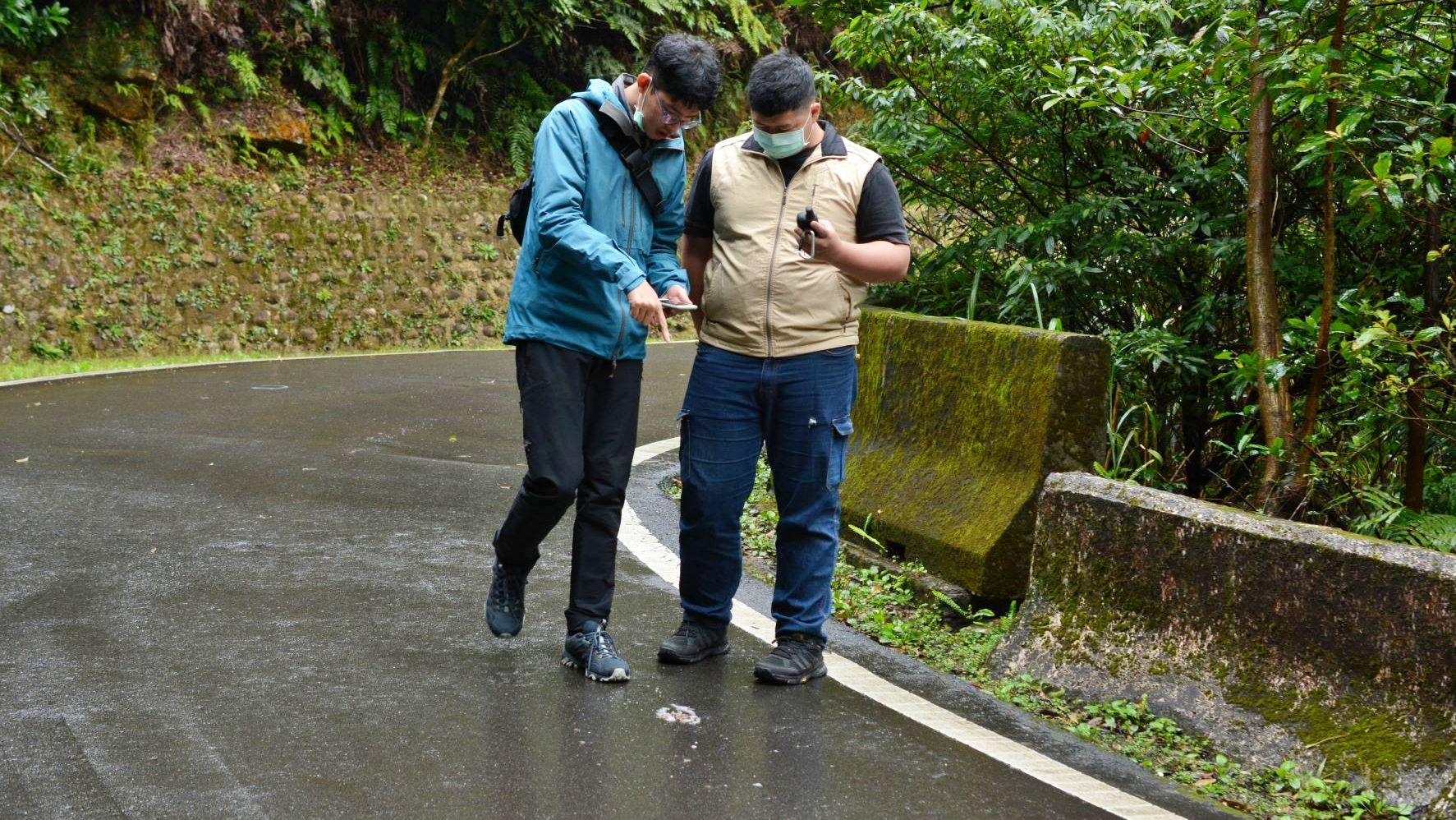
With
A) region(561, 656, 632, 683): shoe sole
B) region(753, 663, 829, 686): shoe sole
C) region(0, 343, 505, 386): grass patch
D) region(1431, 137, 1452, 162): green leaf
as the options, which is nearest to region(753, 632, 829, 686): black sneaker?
region(753, 663, 829, 686): shoe sole

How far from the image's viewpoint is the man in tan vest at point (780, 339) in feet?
15.3

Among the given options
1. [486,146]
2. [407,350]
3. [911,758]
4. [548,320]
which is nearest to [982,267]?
[548,320]

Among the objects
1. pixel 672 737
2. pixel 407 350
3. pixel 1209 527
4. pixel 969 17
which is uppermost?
pixel 969 17

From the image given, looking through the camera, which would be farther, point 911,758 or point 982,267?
point 982,267

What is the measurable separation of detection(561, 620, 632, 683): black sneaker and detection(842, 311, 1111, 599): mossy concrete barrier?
1.49 metres

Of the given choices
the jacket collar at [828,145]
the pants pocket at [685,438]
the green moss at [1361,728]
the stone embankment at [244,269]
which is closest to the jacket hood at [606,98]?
the jacket collar at [828,145]

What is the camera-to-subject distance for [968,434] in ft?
19.2

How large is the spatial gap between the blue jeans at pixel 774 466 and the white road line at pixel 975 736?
23 cm

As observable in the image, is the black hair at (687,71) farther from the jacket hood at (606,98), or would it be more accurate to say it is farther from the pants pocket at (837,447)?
the pants pocket at (837,447)

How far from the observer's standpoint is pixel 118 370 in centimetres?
1355

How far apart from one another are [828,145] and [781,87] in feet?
0.97

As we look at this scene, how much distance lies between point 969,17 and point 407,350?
39.3 ft

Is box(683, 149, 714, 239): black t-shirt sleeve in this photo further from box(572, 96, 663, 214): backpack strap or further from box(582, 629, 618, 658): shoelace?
box(582, 629, 618, 658): shoelace

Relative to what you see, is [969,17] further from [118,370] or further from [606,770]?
[118,370]
